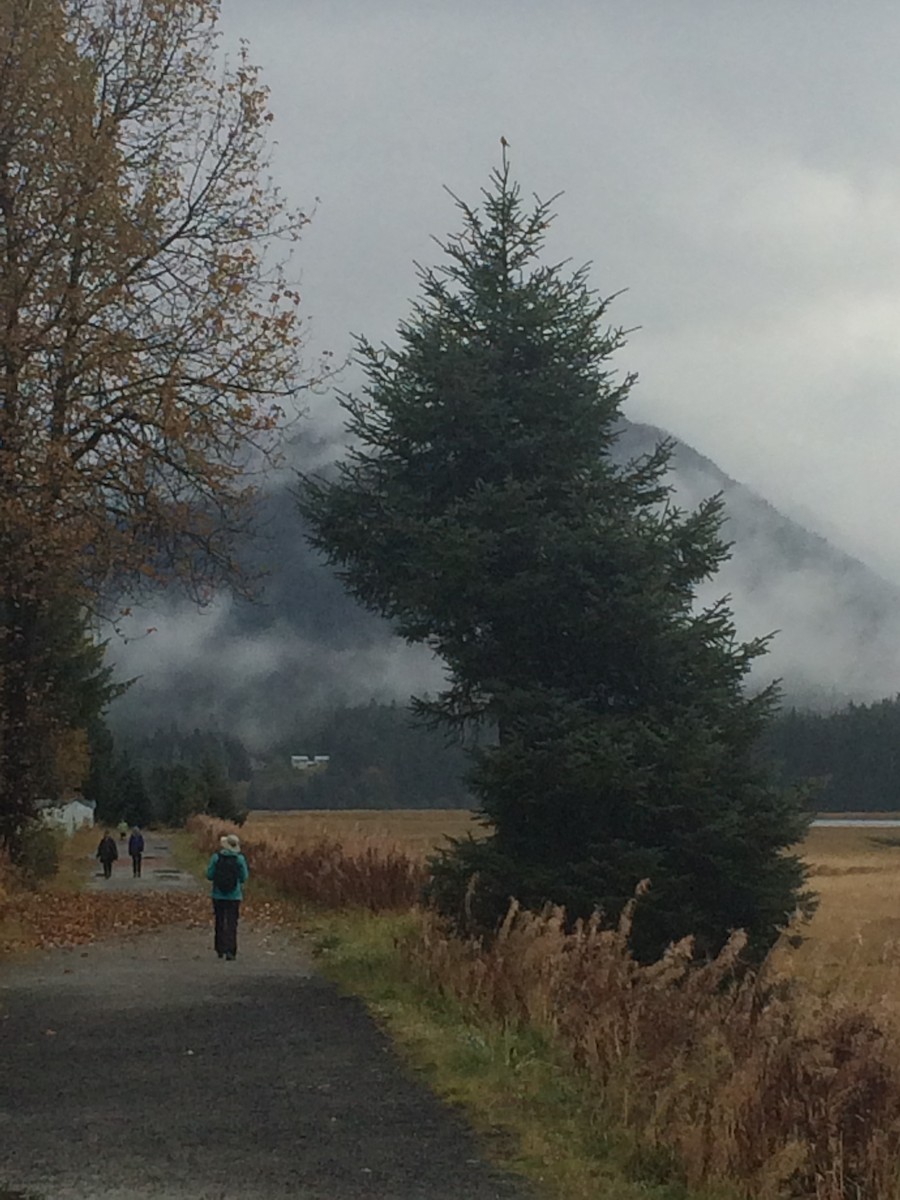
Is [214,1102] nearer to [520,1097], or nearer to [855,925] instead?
[520,1097]

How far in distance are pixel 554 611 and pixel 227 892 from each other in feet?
16.6

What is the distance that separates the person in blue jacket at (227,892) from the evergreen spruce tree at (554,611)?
2.88m

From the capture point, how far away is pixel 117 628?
18.4 m

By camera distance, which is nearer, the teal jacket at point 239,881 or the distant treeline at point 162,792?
the teal jacket at point 239,881

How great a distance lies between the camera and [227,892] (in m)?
16.8

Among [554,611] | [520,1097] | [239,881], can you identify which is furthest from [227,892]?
[520,1097]

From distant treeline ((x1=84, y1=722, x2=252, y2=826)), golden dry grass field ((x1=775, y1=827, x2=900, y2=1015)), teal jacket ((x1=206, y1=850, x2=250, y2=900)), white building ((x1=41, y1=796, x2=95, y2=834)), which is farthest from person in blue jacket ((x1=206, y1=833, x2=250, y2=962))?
distant treeline ((x1=84, y1=722, x2=252, y2=826))

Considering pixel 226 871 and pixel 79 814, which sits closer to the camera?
pixel 226 871

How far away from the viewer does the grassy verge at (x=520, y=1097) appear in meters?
6.92

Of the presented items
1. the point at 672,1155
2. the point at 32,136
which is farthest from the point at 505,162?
the point at 672,1155

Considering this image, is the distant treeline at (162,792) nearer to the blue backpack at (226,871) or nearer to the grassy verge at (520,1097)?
the blue backpack at (226,871)

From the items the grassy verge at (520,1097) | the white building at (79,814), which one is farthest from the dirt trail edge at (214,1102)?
the white building at (79,814)

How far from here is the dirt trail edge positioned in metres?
6.82

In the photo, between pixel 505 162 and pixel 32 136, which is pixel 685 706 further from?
pixel 32 136
